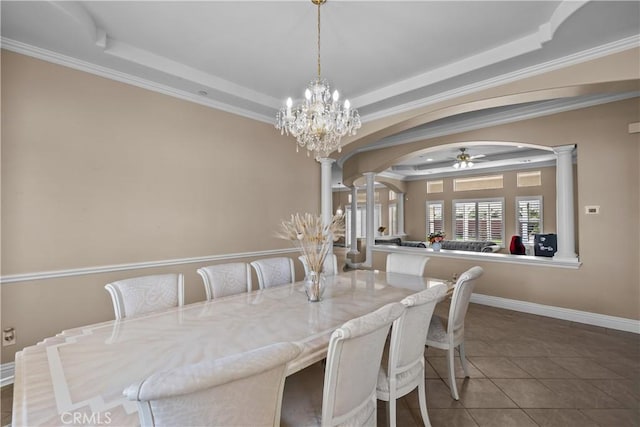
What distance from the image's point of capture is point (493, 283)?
4711 mm

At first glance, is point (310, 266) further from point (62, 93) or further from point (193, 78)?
point (62, 93)

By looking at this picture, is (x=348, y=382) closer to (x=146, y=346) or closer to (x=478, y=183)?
(x=146, y=346)

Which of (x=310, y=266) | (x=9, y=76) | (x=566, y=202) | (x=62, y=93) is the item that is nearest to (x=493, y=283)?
(x=566, y=202)

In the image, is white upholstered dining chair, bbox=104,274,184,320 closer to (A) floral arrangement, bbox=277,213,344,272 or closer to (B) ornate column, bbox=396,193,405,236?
(A) floral arrangement, bbox=277,213,344,272

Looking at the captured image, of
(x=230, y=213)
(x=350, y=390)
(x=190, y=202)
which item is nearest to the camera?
(x=350, y=390)

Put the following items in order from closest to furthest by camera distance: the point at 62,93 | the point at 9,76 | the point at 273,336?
the point at 273,336, the point at 9,76, the point at 62,93

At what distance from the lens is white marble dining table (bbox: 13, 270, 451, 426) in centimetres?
96

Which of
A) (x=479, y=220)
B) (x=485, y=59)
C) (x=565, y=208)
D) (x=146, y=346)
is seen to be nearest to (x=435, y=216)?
(x=479, y=220)

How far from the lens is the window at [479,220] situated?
848 centimetres

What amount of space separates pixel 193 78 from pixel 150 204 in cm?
148

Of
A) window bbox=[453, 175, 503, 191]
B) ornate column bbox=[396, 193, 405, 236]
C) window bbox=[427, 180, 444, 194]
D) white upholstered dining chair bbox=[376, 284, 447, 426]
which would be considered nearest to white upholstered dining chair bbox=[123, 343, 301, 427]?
white upholstered dining chair bbox=[376, 284, 447, 426]

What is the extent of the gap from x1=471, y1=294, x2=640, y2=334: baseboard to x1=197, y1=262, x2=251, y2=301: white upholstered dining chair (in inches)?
161

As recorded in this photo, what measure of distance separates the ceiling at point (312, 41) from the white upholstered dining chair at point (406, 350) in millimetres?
2197

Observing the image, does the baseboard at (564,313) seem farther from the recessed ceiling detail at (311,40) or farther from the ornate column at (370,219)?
the recessed ceiling detail at (311,40)
